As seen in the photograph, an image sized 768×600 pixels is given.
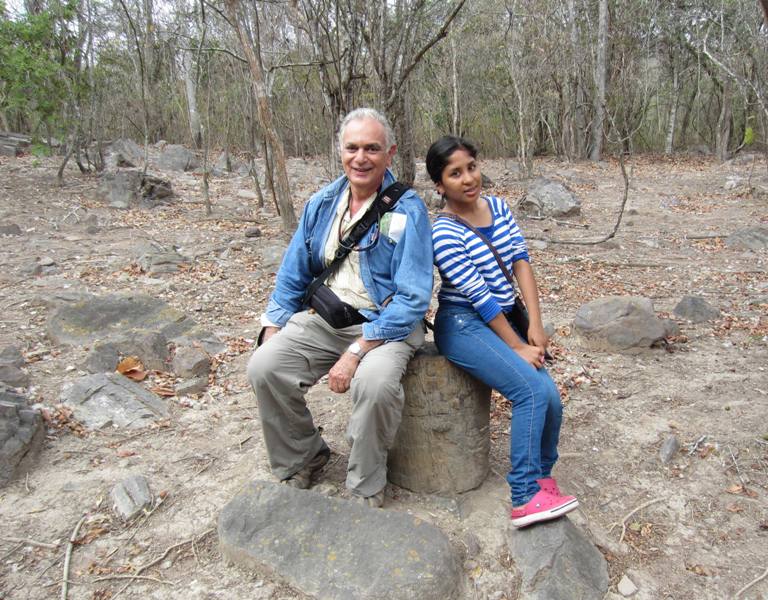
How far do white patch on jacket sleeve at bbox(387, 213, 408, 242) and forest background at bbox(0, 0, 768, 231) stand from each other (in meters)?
5.85

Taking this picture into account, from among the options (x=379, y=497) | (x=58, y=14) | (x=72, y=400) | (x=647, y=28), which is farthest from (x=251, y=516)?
(x=647, y=28)

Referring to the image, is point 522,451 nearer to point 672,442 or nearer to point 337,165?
point 672,442

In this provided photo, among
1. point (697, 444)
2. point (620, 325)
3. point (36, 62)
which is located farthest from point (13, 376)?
point (36, 62)

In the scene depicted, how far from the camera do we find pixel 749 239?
723 centimetres

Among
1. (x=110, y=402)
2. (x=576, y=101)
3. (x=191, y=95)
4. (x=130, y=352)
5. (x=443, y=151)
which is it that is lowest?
(x=110, y=402)

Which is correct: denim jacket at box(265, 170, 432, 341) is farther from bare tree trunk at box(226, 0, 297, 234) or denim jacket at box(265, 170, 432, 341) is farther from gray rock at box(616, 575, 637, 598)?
bare tree trunk at box(226, 0, 297, 234)

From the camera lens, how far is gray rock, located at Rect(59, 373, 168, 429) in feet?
11.4

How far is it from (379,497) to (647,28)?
768 inches

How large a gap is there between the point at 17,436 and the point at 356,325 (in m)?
1.80

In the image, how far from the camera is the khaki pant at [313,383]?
7.85ft

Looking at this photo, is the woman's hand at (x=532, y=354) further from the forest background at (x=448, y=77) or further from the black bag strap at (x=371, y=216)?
the forest background at (x=448, y=77)

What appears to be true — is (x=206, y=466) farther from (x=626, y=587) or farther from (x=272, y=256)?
(x=272, y=256)

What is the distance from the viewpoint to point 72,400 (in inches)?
140

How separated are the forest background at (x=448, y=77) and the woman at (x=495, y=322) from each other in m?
5.73
